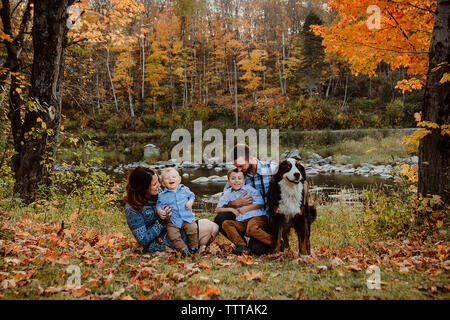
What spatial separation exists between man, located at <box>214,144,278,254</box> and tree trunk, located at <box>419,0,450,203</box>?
8.29 ft

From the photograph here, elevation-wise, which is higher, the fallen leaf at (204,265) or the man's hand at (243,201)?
the man's hand at (243,201)

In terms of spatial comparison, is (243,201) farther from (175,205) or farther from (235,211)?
(175,205)

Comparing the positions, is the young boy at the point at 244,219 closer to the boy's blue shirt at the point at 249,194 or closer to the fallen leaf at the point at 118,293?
the boy's blue shirt at the point at 249,194

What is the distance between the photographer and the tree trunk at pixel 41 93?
5.21 m

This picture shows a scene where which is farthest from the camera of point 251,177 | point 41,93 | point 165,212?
point 41,93

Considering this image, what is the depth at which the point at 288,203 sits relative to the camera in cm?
341

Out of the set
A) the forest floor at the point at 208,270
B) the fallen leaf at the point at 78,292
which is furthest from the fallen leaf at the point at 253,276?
the fallen leaf at the point at 78,292

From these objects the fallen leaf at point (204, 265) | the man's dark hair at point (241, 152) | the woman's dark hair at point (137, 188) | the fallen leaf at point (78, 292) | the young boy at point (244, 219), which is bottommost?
the fallen leaf at point (204, 265)

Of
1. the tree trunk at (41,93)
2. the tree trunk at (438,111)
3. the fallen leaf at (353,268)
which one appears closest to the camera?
the fallen leaf at (353,268)

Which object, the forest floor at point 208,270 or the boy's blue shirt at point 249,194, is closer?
the forest floor at point 208,270

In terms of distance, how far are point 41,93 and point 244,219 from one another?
465cm

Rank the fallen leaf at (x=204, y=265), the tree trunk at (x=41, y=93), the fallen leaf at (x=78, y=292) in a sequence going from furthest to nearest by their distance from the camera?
the tree trunk at (x=41, y=93) → the fallen leaf at (x=204, y=265) → the fallen leaf at (x=78, y=292)

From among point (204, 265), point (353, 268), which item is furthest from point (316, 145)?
point (204, 265)

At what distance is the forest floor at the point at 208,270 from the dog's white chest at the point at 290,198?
57cm
